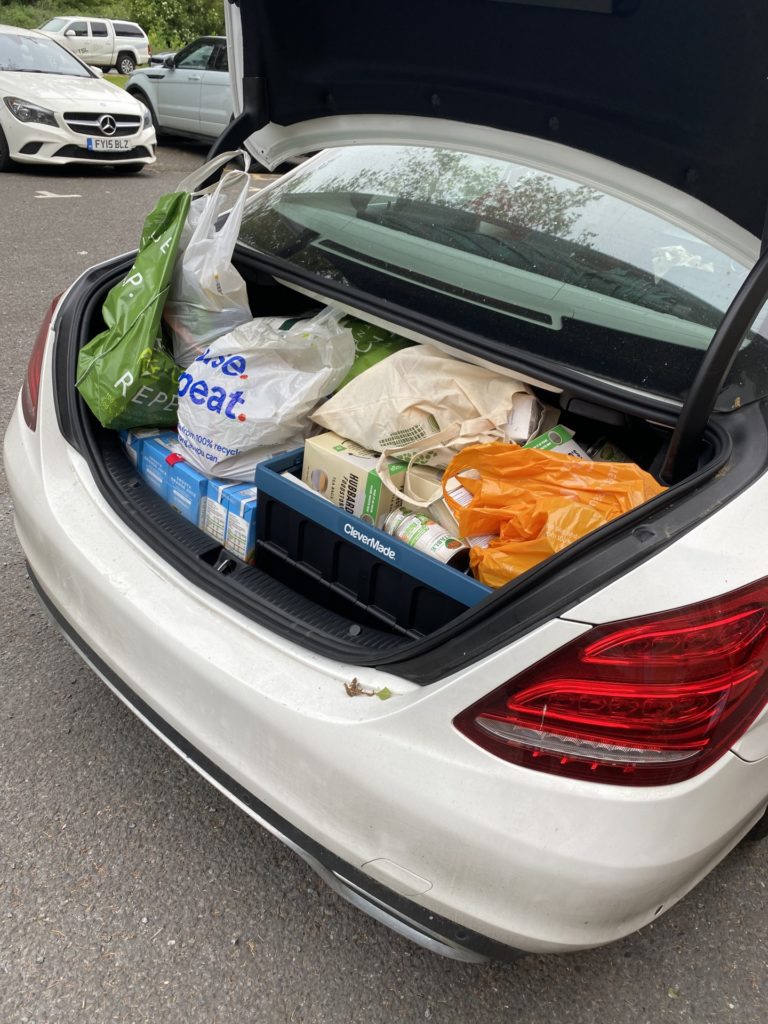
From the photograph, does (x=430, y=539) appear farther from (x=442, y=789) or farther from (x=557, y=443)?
(x=442, y=789)

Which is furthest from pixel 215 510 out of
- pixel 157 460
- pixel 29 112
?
pixel 29 112

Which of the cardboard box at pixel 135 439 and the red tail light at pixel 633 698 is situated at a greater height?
the red tail light at pixel 633 698

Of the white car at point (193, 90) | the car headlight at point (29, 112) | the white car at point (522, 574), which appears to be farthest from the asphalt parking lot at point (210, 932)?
the white car at point (193, 90)

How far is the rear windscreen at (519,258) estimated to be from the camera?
1.83 meters

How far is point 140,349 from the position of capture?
2.08 meters

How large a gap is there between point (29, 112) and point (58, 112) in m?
0.28

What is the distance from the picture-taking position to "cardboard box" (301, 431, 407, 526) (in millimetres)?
1896

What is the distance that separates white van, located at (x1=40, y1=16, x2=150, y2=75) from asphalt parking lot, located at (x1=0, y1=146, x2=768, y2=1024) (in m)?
25.5

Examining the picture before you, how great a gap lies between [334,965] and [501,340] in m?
1.37

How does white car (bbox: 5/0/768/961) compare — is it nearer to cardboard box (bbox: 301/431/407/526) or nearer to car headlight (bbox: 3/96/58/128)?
cardboard box (bbox: 301/431/407/526)

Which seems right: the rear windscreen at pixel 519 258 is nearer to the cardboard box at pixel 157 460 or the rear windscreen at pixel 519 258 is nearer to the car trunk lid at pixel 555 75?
the car trunk lid at pixel 555 75

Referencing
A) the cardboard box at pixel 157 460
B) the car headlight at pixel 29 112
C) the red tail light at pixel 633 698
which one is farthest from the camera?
the car headlight at pixel 29 112

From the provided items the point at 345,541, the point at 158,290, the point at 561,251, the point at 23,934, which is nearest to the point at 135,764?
the point at 23,934

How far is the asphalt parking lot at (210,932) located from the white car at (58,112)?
27.2ft
